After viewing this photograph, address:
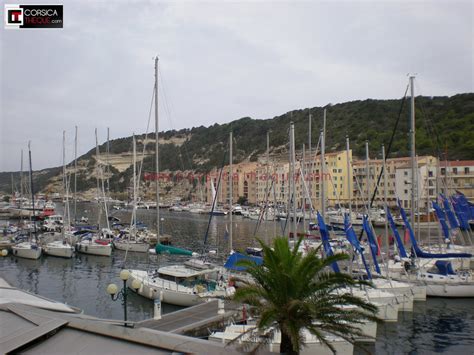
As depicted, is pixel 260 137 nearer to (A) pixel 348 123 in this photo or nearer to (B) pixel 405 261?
(A) pixel 348 123

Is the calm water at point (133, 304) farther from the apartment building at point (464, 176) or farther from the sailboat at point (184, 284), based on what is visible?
the apartment building at point (464, 176)

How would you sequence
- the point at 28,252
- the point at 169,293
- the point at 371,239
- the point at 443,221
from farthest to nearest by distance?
1. the point at 28,252
2. the point at 443,221
3. the point at 371,239
4. the point at 169,293

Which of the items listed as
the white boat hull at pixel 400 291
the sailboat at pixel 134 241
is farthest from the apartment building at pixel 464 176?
the white boat hull at pixel 400 291

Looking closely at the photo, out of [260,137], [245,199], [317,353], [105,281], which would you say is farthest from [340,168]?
[260,137]

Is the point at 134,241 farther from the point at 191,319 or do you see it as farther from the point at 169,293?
the point at 191,319

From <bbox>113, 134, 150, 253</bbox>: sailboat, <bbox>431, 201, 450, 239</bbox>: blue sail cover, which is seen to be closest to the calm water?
<bbox>113, 134, 150, 253</bbox>: sailboat

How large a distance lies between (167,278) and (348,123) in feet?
464

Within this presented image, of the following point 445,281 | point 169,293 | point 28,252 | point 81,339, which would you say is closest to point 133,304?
point 169,293

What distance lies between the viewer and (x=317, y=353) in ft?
49.6

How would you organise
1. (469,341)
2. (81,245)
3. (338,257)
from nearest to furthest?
1. (338,257)
2. (469,341)
3. (81,245)

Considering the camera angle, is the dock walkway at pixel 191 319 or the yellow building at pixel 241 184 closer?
the dock walkway at pixel 191 319

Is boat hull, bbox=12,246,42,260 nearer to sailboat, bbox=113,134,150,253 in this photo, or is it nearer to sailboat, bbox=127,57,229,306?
sailboat, bbox=113,134,150,253

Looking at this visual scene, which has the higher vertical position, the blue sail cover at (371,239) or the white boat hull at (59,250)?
the blue sail cover at (371,239)

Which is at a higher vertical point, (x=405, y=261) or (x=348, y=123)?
(x=348, y=123)
